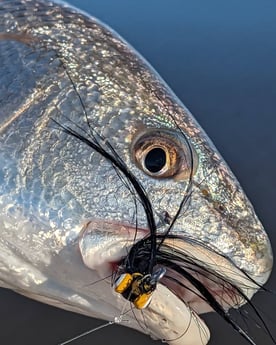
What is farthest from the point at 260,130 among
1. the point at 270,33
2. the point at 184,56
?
the point at 270,33

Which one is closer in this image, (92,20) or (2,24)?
(2,24)

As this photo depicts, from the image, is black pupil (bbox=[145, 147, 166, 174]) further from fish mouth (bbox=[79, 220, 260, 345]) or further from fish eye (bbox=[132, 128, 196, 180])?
fish mouth (bbox=[79, 220, 260, 345])

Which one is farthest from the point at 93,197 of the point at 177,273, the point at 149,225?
the point at 177,273

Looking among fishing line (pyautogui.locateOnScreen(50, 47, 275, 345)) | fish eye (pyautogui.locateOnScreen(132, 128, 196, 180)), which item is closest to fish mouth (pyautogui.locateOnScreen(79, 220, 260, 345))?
fishing line (pyautogui.locateOnScreen(50, 47, 275, 345))

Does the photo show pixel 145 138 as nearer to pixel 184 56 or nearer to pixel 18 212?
pixel 18 212

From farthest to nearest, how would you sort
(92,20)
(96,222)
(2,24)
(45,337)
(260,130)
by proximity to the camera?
1. (260,130)
2. (45,337)
3. (92,20)
4. (2,24)
5. (96,222)

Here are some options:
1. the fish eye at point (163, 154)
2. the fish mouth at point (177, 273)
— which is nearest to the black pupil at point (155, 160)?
the fish eye at point (163, 154)

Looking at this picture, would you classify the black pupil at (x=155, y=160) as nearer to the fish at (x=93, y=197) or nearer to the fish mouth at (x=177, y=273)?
the fish at (x=93, y=197)

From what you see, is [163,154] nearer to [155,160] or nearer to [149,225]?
[155,160]
